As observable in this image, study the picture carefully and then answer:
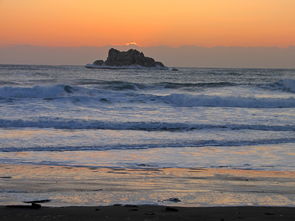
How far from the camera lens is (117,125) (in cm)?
1611

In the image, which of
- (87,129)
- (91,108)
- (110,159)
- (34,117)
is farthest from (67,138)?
(91,108)

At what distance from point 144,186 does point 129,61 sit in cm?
12626

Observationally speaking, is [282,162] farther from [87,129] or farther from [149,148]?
[87,129]

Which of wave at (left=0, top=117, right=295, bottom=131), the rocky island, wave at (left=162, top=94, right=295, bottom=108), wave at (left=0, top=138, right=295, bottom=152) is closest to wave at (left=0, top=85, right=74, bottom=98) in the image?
wave at (left=162, top=94, right=295, bottom=108)

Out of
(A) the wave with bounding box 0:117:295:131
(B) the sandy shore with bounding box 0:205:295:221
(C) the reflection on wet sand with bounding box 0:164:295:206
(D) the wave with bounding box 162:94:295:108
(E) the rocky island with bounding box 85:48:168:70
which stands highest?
(E) the rocky island with bounding box 85:48:168:70

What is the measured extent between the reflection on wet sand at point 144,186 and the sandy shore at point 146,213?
1.11 feet

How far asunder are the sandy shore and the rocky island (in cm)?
12492

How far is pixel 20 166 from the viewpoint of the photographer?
881cm

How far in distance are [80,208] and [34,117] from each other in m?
11.9

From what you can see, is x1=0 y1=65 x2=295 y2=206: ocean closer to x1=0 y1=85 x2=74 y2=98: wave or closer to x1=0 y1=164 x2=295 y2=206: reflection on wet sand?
x1=0 y1=164 x2=295 y2=206: reflection on wet sand

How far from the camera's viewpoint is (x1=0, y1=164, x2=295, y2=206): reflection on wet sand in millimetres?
6299

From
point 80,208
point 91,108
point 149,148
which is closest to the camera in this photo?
point 80,208

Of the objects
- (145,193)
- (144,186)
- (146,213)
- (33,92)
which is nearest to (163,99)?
(33,92)

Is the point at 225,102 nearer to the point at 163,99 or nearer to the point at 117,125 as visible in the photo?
the point at 163,99
